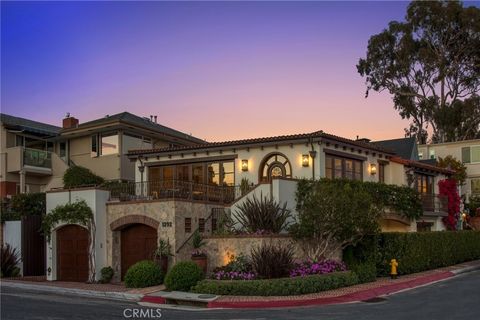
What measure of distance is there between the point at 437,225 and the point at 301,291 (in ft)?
64.0

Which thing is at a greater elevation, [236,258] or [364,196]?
[364,196]

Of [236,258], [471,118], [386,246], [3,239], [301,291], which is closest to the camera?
[301,291]

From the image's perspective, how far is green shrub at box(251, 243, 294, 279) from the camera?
1953cm

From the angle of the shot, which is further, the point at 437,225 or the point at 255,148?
the point at 437,225

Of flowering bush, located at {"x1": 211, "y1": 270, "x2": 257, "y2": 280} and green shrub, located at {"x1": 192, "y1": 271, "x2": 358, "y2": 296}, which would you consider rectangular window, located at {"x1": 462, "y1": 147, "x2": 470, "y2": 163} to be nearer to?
green shrub, located at {"x1": 192, "y1": 271, "x2": 358, "y2": 296}

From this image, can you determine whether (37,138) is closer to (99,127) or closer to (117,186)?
(99,127)

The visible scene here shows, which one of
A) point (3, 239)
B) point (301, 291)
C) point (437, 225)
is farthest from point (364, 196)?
point (3, 239)

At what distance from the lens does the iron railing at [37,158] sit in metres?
36.6

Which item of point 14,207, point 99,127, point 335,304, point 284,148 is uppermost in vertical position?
point 99,127

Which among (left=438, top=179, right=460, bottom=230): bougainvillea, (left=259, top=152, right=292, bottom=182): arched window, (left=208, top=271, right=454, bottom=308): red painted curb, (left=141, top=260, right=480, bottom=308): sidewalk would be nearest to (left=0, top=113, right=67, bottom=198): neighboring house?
(left=259, top=152, right=292, bottom=182): arched window

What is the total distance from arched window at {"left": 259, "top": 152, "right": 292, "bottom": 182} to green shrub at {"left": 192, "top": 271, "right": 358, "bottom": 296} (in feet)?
25.4

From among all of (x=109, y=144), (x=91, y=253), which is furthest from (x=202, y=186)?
(x=109, y=144)

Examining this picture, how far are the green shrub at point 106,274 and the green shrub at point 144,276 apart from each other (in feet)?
9.34

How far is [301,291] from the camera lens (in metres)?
18.4
